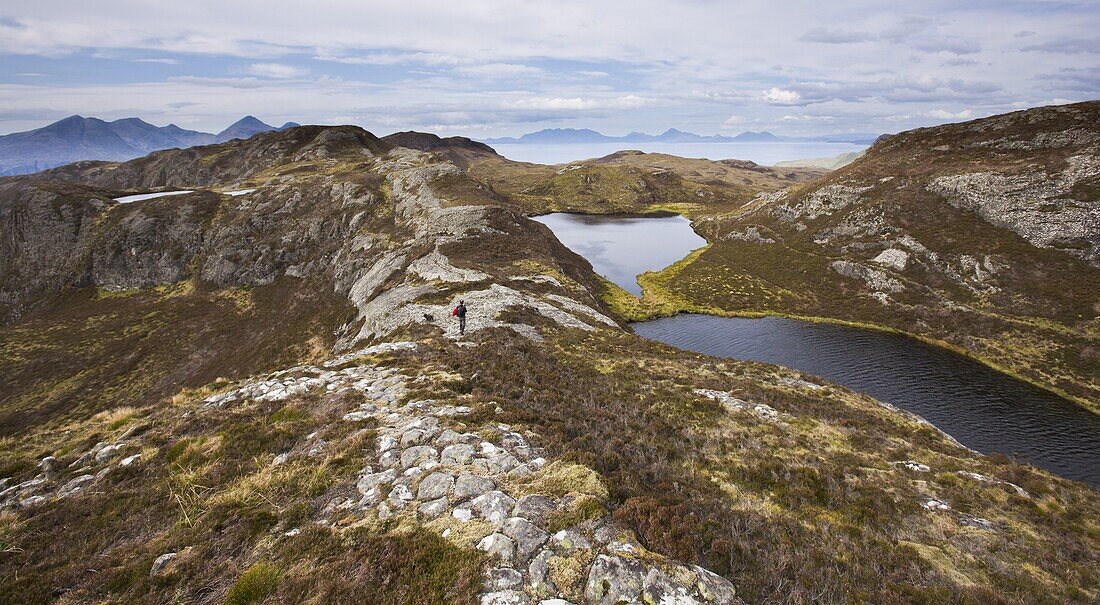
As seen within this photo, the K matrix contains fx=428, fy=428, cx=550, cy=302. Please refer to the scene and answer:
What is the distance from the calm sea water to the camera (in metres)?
32.4

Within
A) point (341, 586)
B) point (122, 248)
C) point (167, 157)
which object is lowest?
point (122, 248)

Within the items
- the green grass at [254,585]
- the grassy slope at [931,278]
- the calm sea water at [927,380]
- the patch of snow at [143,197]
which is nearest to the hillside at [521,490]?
the green grass at [254,585]

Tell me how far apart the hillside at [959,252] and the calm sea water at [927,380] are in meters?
4.24

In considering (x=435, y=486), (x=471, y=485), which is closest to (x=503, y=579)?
(x=471, y=485)

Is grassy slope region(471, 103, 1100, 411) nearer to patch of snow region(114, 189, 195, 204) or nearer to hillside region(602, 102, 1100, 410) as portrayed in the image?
hillside region(602, 102, 1100, 410)

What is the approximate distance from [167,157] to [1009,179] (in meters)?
236

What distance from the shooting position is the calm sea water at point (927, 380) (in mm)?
32406

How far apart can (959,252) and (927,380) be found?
33306 mm

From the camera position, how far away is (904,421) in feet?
81.6

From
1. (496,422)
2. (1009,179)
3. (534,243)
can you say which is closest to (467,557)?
(496,422)

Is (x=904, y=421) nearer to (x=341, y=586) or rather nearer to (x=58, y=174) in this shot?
(x=341, y=586)

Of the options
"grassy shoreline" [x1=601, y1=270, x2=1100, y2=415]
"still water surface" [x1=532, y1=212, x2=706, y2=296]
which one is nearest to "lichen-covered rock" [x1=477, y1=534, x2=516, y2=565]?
"grassy shoreline" [x1=601, y1=270, x2=1100, y2=415]

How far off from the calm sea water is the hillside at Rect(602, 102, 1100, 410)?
13.9 ft

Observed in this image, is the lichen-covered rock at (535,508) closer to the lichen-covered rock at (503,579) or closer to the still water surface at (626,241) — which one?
the lichen-covered rock at (503,579)
